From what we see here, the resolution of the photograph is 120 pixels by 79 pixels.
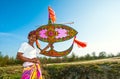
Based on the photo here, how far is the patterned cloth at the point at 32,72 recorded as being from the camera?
4.84m

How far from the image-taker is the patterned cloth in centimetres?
484

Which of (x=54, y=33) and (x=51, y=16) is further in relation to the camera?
(x=51, y=16)

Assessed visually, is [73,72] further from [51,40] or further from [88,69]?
[51,40]

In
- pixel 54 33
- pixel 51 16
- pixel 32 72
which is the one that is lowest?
pixel 32 72

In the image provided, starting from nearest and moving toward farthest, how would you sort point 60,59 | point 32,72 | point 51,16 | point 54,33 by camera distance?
point 32,72, point 54,33, point 51,16, point 60,59

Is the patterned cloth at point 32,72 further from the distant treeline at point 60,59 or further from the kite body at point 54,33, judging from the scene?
the distant treeline at point 60,59

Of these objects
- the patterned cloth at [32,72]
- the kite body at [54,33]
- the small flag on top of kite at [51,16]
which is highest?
the small flag on top of kite at [51,16]

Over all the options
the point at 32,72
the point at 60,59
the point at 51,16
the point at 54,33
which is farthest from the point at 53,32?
the point at 60,59

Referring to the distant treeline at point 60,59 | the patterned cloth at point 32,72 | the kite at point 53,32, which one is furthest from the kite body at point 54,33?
the distant treeline at point 60,59

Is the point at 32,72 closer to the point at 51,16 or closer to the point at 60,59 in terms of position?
the point at 51,16

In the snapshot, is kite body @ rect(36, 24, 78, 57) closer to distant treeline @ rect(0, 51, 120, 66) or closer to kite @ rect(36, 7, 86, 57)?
kite @ rect(36, 7, 86, 57)

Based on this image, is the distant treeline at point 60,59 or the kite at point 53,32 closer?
the kite at point 53,32

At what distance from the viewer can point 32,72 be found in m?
4.89

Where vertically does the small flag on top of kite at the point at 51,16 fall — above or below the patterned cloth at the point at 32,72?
above
